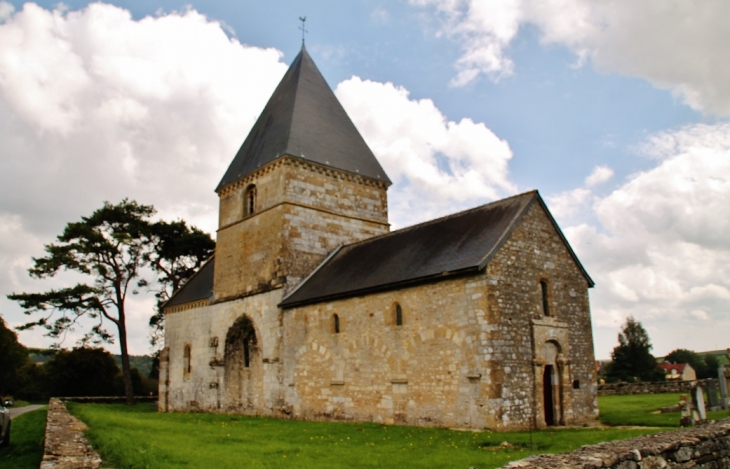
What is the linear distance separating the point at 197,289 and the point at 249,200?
6264mm

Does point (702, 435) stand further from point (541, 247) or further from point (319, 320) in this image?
point (319, 320)

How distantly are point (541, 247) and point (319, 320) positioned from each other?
306 inches

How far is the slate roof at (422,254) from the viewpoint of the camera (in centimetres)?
1603

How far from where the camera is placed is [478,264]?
14836 millimetres

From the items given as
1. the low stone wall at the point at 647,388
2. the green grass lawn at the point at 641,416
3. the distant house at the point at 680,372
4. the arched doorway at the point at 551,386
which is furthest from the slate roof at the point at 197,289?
the distant house at the point at 680,372

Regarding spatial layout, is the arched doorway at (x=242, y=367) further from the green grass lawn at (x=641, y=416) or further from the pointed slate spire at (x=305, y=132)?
the green grass lawn at (x=641, y=416)

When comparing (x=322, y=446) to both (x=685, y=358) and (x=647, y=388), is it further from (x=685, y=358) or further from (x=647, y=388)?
(x=685, y=358)

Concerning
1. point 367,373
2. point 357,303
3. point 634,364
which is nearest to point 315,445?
point 367,373

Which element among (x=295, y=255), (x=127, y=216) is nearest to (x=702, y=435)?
(x=295, y=255)

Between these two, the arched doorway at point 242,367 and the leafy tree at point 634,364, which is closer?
the arched doorway at point 242,367

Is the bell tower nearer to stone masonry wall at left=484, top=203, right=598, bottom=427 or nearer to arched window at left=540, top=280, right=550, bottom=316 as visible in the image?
stone masonry wall at left=484, top=203, right=598, bottom=427

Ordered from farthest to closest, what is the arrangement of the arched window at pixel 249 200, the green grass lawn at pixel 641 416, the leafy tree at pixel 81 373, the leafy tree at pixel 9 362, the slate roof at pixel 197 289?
the leafy tree at pixel 9 362
the leafy tree at pixel 81 373
the slate roof at pixel 197 289
the arched window at pixel 249 200
the green grass lawn at pixel 641 416

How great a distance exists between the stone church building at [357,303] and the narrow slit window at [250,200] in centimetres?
9

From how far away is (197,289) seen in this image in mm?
28484
